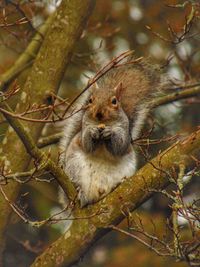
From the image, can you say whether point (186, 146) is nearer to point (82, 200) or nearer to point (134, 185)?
point (134, 185)

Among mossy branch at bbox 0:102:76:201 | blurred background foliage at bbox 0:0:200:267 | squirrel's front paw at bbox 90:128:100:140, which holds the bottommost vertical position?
blurred background foliage at bbox 0:0:200:267

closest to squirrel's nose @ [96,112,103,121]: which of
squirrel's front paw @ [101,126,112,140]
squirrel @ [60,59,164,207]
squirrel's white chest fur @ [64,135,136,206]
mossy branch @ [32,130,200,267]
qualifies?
squirrel @ [60,59,164,207]

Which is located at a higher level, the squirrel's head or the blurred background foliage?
the squirrel's head

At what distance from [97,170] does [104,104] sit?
478 mm

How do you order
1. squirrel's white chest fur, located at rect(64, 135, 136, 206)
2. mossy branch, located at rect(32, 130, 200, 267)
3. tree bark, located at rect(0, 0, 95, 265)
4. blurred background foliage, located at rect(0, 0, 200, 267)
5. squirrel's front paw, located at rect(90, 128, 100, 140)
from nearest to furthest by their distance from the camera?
1. mossy branch, located at rect(32, 130, 200, 267)
2. squirrel's front paw, located at rect(90, 128, 100, 140)
3. squirrel's white chest fur, located at rect(64, 135, 136, 206)
4. tree bark, located at rect(0, 0, 95, 265)
5. blurred background foliage, located at rect(0, 0, 200, 267)

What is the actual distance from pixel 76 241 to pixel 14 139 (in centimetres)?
105

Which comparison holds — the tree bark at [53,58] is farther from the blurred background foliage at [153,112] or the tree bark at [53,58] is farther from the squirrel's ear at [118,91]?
the blurred background foliage at [153,112]

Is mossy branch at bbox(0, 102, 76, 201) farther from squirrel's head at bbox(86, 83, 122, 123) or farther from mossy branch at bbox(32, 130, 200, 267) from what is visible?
squirrel's head at bbox(86, 83, 122, 123)

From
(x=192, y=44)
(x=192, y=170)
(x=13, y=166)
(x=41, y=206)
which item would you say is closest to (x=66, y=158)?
(x=13, y=166)

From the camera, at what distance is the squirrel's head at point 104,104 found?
516 cm

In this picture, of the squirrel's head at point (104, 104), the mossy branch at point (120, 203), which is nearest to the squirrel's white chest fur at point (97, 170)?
the squirrel's head at point (104, 104)

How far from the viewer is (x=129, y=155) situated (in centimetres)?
532

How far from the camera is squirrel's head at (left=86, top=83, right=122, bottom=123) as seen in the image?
5160mm

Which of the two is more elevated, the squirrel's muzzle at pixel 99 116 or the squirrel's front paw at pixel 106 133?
the squirrel's muzzle at pixel 99 116
